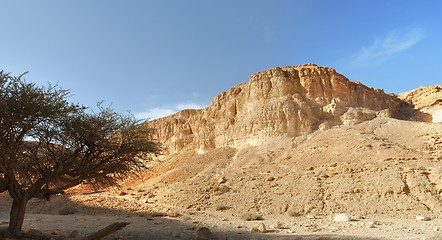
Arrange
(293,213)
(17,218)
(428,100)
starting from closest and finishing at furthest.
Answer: (17,218) → (293,213) → (428,100)

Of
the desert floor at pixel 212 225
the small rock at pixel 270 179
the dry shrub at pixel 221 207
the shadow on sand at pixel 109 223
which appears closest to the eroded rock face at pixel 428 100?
the small rock at pixel 270 179

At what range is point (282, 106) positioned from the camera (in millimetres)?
43781

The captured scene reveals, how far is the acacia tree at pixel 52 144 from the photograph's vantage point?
11.3 metres

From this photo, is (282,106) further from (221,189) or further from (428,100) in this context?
(428,100)

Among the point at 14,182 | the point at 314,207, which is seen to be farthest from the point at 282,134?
the point at 14,182

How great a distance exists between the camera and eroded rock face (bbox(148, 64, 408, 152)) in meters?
42.9

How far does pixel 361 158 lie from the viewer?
2867 centimetres

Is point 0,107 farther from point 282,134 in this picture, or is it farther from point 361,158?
point 282,134

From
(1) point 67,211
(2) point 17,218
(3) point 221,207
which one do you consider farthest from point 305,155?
(2) point 17,218

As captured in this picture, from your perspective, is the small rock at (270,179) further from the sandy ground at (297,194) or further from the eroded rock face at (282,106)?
the eroded rock face at (282,106)

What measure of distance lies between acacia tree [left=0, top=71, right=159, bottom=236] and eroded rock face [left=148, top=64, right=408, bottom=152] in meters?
29.5

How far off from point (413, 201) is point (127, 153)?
1731 centimetres

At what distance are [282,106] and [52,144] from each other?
33455mm

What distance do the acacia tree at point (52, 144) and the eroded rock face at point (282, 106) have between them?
29.5 metres
